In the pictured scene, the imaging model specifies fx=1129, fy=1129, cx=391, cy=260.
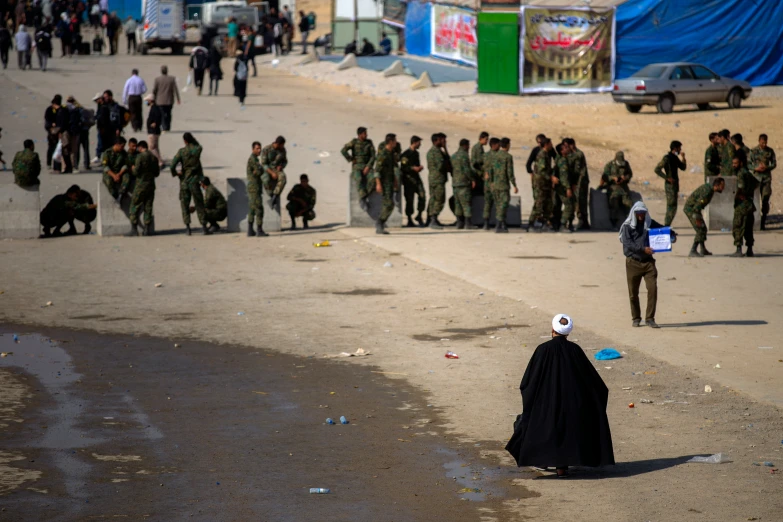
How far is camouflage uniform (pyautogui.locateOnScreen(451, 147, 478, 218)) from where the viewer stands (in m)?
19.0

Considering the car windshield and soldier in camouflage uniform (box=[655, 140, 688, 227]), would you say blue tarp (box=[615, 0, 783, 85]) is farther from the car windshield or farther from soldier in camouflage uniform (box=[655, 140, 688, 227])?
soldier in camouflage uniform (box=[655, 140, 688, 227])

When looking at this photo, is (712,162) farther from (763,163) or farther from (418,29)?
(418,29)

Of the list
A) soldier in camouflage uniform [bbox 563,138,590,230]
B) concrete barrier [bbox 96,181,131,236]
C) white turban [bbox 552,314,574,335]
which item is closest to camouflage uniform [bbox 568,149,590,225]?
soldier in camouflage uniform [bbox 563,138,590,230]

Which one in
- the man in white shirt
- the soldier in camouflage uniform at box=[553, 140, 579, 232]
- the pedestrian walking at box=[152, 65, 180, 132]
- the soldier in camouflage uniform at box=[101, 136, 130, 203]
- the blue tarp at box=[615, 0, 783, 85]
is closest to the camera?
the soldier in camouflage uniform at box=[101, 136, 130, 203]

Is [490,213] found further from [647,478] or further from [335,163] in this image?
[647,478]

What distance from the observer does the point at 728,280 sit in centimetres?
1515

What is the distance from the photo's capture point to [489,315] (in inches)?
524

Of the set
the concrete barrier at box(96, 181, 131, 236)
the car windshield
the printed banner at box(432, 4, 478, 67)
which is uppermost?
the printed banner at box(432, 4, 478, 67)

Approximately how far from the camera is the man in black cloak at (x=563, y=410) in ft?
25.0

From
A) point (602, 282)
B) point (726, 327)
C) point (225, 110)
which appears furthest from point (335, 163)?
point (726, 327)

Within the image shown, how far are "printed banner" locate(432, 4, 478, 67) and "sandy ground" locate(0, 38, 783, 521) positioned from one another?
1570cm

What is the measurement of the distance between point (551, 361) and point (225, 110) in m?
25.0

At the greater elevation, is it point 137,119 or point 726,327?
point 137,119

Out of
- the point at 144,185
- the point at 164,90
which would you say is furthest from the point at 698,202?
the point at 164,90
